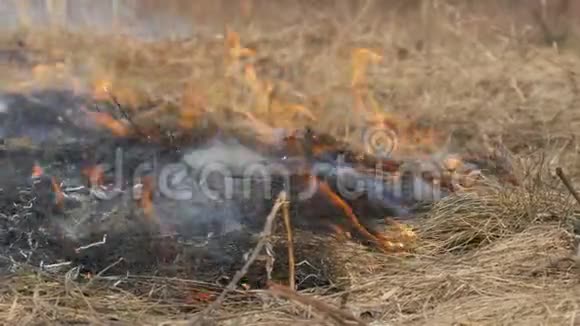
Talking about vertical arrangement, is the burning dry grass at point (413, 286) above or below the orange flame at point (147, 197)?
below

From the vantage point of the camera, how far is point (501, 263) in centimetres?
240

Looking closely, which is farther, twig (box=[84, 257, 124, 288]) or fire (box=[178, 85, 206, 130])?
fire (box=[178, 85, 206, 130])

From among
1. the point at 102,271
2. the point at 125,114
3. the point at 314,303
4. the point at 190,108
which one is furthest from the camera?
the point at 190,108

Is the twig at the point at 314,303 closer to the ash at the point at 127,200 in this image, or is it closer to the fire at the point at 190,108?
the ash at the point at 127,200

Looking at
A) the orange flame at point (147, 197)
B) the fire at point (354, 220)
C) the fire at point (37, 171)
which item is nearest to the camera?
the fire at point (354, 220)

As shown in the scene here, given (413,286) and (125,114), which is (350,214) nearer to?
(413,286)

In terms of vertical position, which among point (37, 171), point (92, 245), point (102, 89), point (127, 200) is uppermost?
point (102, 89)

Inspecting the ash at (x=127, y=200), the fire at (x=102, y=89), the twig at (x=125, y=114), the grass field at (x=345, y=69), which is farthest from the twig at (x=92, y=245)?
the fire at (x=102, y=89)

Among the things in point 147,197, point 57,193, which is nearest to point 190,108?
point 147,197

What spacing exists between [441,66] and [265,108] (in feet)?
3.08

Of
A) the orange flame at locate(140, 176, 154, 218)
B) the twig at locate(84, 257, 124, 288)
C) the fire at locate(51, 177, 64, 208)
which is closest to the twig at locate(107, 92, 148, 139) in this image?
the orange flame at locate(140, 176, 154, 218)

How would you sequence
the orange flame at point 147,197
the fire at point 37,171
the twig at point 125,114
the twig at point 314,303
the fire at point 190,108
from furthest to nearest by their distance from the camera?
→ the fire at point 190,108
the twig at point 125,114
the fire at point 37,171
the orange flame at point 147,197
the twig at point 314,303

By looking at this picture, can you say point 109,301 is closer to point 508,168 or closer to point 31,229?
point 31,229

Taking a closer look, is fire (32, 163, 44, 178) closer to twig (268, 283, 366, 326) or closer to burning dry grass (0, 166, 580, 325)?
burning dry grass (0, 166, 580, 325)
